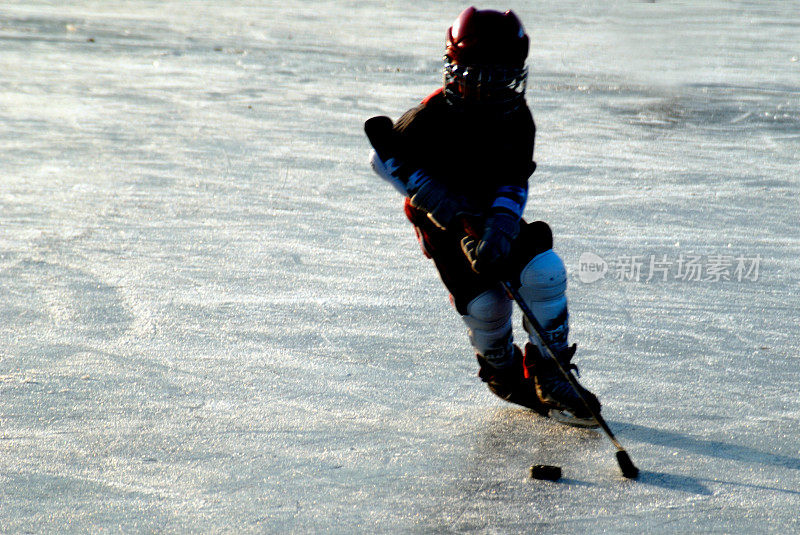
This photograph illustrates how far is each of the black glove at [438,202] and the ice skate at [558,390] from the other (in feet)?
1.86

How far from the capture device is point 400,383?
10.8ft

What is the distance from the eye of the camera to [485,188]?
113 inches

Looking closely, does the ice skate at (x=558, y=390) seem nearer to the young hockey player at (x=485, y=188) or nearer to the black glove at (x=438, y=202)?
the young hockey player at (x=485, y=188)

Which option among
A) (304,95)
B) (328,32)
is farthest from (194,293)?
(328,32)

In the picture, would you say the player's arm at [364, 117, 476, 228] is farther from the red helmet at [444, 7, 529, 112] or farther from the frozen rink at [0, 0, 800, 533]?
the frozen rink at [0, 0, 800, 533]

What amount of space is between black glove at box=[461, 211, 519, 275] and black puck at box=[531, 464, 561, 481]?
0.60 meters

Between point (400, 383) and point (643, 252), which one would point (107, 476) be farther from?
point (643, 252)

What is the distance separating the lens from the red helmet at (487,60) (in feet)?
8.79

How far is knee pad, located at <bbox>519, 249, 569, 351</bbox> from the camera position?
9.21 ft

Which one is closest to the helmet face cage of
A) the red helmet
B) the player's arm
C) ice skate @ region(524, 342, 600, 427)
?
the red helmet

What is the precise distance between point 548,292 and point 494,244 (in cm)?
31

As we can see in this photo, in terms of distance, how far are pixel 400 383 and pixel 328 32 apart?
10.3 m

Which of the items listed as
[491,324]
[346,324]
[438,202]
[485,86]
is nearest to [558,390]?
[491,324]

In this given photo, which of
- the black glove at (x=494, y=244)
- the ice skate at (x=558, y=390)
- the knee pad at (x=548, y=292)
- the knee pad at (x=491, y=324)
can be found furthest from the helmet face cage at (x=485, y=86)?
the ice skate at (x=558, y=390)
